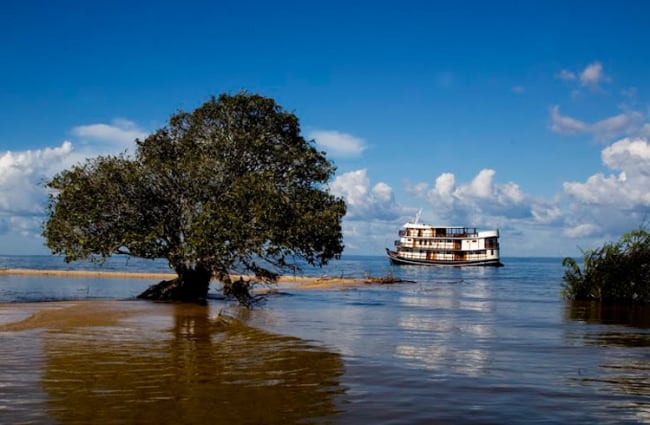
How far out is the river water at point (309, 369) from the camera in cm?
955

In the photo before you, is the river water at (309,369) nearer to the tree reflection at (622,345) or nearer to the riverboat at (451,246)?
the tree reflection at (622,345)

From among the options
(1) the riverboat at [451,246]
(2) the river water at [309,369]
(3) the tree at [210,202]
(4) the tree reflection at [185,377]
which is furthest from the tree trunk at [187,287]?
(1) the riverboat at [451,246]

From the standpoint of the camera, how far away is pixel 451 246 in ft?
360

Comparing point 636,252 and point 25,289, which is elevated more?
point 636,252

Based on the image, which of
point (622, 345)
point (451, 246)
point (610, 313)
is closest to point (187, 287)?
point (622, 345)

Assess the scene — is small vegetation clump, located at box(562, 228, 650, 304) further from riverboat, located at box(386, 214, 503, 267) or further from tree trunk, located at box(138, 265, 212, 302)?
riverboat, located at box(386, 214, 503, 267)

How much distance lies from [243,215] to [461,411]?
60.6ft

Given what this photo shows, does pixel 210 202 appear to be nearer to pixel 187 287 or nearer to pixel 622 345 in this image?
pixel 187 287

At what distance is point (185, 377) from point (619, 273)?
1231 inches

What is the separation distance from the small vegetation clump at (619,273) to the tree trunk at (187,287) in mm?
22385

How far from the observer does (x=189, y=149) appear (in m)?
29.6

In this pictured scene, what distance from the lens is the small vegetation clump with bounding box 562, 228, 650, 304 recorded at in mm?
34781

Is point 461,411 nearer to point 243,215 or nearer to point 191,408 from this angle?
point 191,408

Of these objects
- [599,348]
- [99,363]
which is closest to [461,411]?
[99,363]
